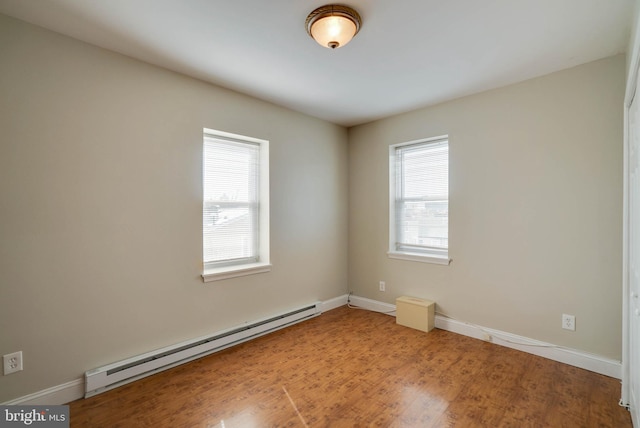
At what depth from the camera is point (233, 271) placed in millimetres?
3027

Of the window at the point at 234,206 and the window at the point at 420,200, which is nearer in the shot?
the window at the point at 234,206

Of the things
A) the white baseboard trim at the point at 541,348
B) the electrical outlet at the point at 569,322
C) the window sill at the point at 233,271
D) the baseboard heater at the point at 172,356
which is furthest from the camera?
the window sill at the point at 233,271

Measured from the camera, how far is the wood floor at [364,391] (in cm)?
190

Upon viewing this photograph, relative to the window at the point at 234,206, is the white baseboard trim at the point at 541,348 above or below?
below

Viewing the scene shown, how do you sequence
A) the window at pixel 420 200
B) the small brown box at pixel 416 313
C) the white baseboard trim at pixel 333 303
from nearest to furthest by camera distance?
the small brown box at pixel 416 313, the window at pixel 420 200, the white baseboard trim at pixel 333 303

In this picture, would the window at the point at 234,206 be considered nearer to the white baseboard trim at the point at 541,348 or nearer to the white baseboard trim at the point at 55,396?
the white baseboard trim at the point at 55,396

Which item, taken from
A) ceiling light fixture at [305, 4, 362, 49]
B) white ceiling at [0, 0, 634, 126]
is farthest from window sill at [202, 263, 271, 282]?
ceiling light fixture at [305, 4, 362, 49]

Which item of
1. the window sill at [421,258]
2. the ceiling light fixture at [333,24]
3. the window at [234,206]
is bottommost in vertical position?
the window sill at [421,258]

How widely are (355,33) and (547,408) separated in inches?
112

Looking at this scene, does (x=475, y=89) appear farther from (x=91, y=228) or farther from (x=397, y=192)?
(x=91, y=228)

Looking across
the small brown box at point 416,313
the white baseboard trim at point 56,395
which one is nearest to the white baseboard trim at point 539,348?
the small brown box at point 416,313

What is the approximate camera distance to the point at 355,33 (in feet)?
6.54

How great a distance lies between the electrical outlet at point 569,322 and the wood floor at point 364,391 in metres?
0.33

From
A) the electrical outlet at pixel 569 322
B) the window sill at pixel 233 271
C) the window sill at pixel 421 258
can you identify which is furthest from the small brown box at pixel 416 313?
the window sill at pixel 233 271
